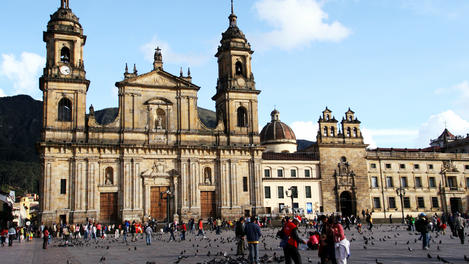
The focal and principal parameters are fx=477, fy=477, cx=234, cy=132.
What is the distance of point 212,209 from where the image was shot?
4947 cm

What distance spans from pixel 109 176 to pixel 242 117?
51.9 ft

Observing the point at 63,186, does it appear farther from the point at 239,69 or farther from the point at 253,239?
the point at 253,239

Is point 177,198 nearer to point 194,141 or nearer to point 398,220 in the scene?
point 194,141

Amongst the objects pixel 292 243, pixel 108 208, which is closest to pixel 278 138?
pixel 108 208

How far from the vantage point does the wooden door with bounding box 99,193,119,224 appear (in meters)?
45.7

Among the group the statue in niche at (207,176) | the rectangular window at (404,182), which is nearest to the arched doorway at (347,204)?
the rectangular window at (404,182)

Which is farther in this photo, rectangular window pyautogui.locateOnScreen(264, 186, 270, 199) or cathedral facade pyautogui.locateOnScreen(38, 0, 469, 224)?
rectangular window pyautogui.locateOnScreen(264, 186, 270, 199)

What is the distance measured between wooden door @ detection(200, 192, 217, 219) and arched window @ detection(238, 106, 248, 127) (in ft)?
28.8

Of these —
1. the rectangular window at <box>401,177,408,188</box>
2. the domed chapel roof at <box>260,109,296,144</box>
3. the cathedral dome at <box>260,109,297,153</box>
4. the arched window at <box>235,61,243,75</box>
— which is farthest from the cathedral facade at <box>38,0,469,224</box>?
the domed chapel roof at <box>260,109,296,144</box>

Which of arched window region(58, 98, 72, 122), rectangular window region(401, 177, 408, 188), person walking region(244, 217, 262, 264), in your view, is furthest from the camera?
rectangular window region(401, 177, 408, 188)

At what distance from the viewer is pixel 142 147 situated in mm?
47406

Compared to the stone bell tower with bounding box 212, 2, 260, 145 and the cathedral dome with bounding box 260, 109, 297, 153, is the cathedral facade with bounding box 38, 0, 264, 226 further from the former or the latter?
the cathedral dome with bounding box 260, 109, 297, 153

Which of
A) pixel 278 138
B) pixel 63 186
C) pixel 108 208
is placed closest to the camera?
pixel 63 186

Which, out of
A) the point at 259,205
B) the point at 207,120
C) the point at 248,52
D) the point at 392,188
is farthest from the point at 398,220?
the point at 207,120
